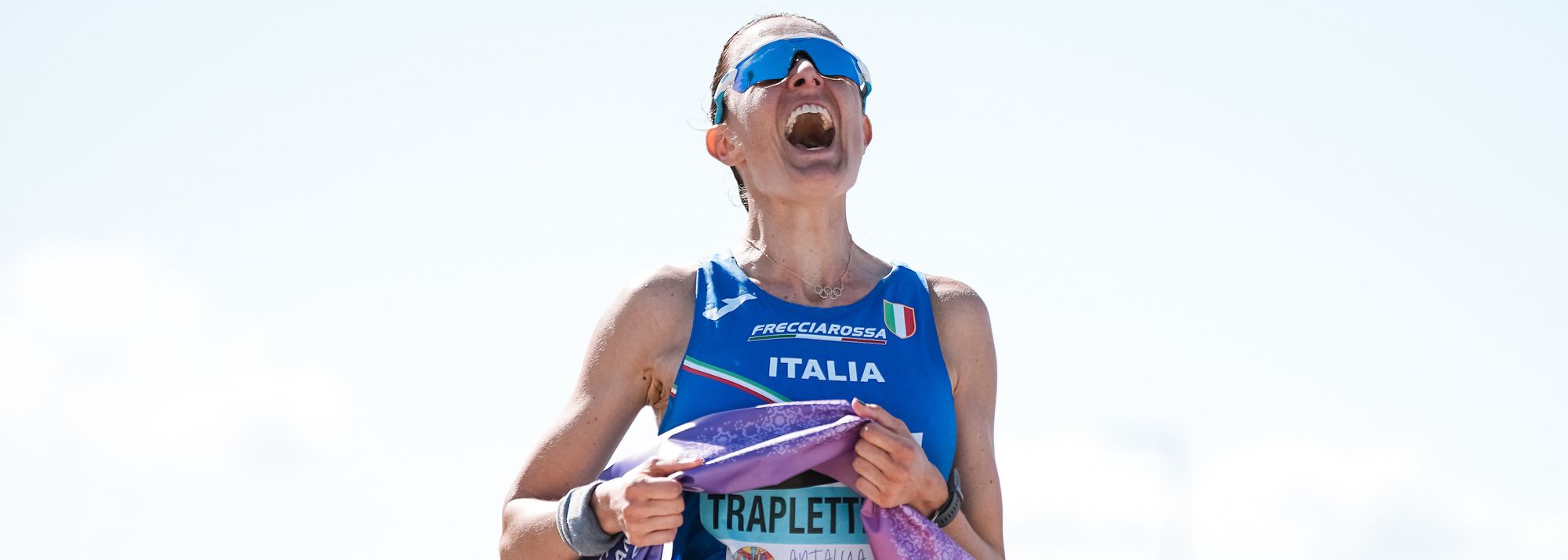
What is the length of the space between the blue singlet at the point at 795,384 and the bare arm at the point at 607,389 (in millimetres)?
120

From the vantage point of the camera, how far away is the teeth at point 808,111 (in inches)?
267

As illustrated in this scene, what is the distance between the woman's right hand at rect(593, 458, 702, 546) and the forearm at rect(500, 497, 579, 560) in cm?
33

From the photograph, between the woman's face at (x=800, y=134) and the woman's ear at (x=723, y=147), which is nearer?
the woman's face at (x=800, y=134)

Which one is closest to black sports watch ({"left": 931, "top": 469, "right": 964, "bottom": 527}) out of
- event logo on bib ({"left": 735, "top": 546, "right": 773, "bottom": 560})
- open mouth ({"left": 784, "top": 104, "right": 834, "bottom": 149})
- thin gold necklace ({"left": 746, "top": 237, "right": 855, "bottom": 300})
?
event logo on bib ({"left": 735, "top": 546, "right": 773, "bottom": 560})

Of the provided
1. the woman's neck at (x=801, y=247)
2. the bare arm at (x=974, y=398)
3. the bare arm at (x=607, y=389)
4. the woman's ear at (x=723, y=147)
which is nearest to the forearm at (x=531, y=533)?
the bare arm at (x=607, y=389)

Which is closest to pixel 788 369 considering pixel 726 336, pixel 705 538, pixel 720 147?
pixel 726 336

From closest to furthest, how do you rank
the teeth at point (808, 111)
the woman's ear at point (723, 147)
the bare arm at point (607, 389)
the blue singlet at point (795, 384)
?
the blue singlet at point (795, 384)
the bare arm at point (607, 389)
the teeth at point (808, 111)
the woman's ear at point (723, 147)

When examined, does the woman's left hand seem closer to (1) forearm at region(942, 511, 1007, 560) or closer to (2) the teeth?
(1) forearm at region(942, 511, 1007, 560)

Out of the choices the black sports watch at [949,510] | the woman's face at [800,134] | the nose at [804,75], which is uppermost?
the nose at [804,75]

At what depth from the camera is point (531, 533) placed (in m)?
6.24

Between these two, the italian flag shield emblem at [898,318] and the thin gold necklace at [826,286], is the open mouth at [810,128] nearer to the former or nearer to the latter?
the thin gold necklace at [826,286]

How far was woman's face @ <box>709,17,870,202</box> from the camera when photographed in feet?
22.0

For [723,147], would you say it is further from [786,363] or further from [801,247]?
[786,363]

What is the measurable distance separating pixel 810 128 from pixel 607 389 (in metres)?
1.36
